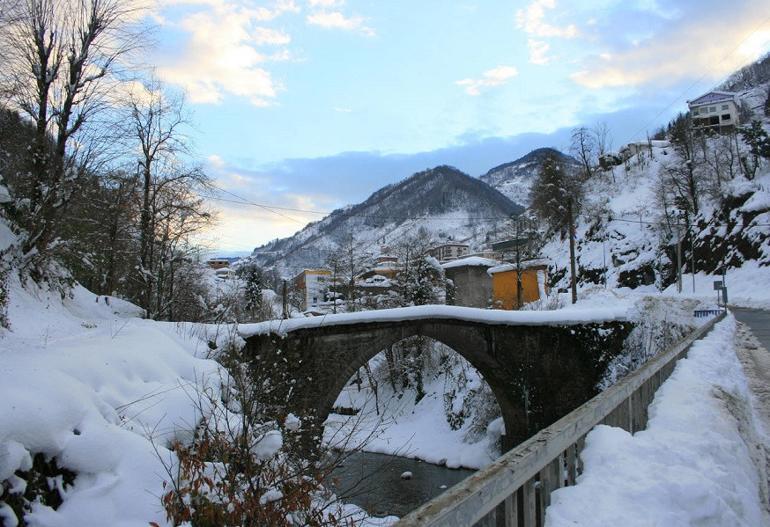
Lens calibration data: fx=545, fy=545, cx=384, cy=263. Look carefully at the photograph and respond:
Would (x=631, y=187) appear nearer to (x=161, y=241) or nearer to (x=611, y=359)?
(x=611, y=359)

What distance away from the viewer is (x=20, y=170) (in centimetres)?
1234

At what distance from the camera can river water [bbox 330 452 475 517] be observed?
1711 centimetres

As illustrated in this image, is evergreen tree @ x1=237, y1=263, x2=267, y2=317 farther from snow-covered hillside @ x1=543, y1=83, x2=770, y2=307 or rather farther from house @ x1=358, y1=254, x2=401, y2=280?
snow-covered hillside @ x1=543, y1=83, x2=770, y2=307

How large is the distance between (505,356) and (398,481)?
21.3 ft

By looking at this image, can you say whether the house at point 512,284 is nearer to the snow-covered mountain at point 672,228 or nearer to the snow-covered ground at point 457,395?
the snow-covered mountain at point 672,228

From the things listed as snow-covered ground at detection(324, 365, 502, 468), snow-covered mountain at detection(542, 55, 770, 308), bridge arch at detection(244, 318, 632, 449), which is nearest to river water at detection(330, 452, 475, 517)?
snow-covered ground at detection(324, 365, 502, 468)

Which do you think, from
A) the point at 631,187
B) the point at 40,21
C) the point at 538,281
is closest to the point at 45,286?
the point at 40,21

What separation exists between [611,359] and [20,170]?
54.4 ft

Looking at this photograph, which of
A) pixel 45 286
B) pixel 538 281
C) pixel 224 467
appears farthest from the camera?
pixel 538 281

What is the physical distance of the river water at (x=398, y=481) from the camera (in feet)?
56.1

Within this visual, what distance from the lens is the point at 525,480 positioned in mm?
2336

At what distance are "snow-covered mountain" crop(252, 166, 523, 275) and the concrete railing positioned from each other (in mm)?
91705

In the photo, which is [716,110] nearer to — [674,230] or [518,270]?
[674,230]

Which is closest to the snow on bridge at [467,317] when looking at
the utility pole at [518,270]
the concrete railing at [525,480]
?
the concrete railing at [525,480]
